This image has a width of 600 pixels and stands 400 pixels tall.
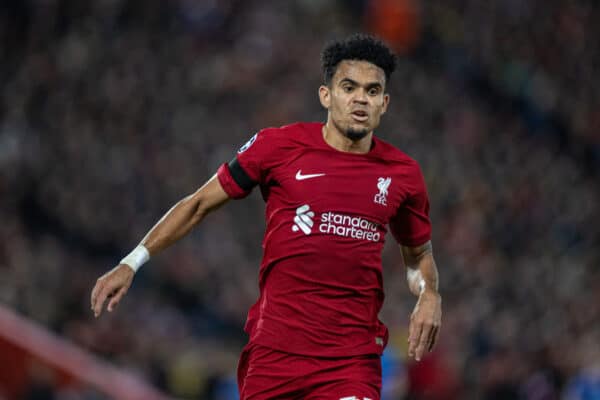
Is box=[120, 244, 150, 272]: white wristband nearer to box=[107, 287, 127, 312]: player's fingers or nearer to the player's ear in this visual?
box=[107, 287, 127, 312]: player's fingers

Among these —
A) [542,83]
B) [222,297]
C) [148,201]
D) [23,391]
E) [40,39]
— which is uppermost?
[542,83]

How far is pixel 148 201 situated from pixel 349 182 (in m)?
9.91

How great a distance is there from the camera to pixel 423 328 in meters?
5.36

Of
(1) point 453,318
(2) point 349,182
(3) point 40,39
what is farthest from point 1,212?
(2) point 349,182

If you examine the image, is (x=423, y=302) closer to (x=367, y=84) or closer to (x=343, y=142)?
(x=343, y=142)

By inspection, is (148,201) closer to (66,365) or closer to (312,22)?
(66,365)

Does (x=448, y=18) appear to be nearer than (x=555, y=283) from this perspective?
No

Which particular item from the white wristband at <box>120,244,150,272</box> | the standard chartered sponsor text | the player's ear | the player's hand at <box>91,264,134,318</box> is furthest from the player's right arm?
the player's ear

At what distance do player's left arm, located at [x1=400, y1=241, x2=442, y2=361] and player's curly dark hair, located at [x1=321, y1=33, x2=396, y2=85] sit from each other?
2.82ft

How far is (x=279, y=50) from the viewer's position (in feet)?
61.6

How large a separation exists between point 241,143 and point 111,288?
11728 mm

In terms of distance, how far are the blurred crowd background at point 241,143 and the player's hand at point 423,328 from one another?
16.1 ft

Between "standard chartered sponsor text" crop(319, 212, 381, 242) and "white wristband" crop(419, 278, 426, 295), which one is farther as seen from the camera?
"white wristband" crop(419, 278, 426, 295)

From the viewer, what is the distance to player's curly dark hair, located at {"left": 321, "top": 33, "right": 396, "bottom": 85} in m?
5.48
